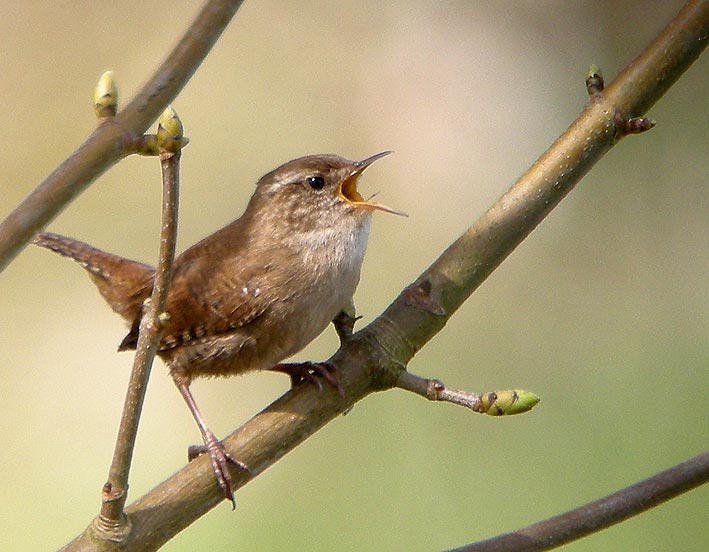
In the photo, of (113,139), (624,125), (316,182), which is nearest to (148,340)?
(113,139)

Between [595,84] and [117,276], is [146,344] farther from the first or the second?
[117,276]

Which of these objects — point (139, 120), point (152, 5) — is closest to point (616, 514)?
point (139, 120)

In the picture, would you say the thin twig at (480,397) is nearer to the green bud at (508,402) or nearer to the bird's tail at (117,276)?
the green bud at (508,402)

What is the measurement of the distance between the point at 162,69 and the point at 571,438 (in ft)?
5.64

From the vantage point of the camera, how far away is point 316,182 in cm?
243

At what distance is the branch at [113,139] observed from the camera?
3.48 feet

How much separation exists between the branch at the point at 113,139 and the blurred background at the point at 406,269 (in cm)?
149

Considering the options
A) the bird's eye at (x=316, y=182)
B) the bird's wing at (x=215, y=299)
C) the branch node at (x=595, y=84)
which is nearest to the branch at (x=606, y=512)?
the branch node at (x=595, y=84)

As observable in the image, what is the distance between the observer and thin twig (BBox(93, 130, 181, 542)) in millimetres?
1143

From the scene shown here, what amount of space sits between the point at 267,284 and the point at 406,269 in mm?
1299

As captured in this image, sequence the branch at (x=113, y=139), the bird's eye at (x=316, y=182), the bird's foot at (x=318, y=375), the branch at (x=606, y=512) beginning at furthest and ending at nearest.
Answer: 1. the bird's eye at (x=316, y=182)
2. the bird's foot at (x=318, y=375)
3. the branch at (x=606, y=512)
4. the branch at (x=113, y=139)

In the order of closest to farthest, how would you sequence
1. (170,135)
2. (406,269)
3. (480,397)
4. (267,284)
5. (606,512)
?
1. (170,135)
2. (606,512)
3. (480,397)
4. (267,284)
5. (406,269)

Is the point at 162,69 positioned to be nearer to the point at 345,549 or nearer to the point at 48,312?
the point at 345,549

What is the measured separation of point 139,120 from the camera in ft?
3.81
